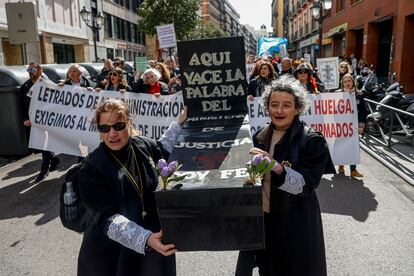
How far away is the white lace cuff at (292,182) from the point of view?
7.20ft

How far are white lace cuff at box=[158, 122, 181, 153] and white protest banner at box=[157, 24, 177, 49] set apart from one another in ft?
35.8

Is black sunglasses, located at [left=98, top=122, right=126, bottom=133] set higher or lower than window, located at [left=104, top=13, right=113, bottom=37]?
lower

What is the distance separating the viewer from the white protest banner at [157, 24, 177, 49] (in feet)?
43.4

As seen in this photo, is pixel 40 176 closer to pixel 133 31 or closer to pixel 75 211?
pixel 75 211

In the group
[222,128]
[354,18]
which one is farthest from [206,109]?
[354,18]

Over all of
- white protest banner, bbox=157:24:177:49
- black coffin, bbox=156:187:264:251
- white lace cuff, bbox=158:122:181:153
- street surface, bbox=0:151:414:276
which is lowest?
street surface, bbox=0:151:414:276

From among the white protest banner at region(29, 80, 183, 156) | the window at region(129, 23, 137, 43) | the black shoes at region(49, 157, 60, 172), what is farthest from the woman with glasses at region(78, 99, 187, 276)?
the window at region(129, 23, 137, 43)

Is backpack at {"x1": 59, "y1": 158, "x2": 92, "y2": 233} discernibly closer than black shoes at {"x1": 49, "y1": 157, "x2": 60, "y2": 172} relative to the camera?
Yes

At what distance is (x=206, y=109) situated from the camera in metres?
2.86

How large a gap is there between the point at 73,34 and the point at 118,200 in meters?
27.1

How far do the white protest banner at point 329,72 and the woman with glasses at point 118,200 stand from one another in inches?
304

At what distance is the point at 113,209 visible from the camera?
207cm

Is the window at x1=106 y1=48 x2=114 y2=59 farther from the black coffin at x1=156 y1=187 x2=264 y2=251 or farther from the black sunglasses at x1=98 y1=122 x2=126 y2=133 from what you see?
the black coffin at x1=156 y1=187 x2=264 y2=251

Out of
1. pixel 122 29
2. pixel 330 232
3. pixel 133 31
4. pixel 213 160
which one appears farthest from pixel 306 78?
pixel 133 31
